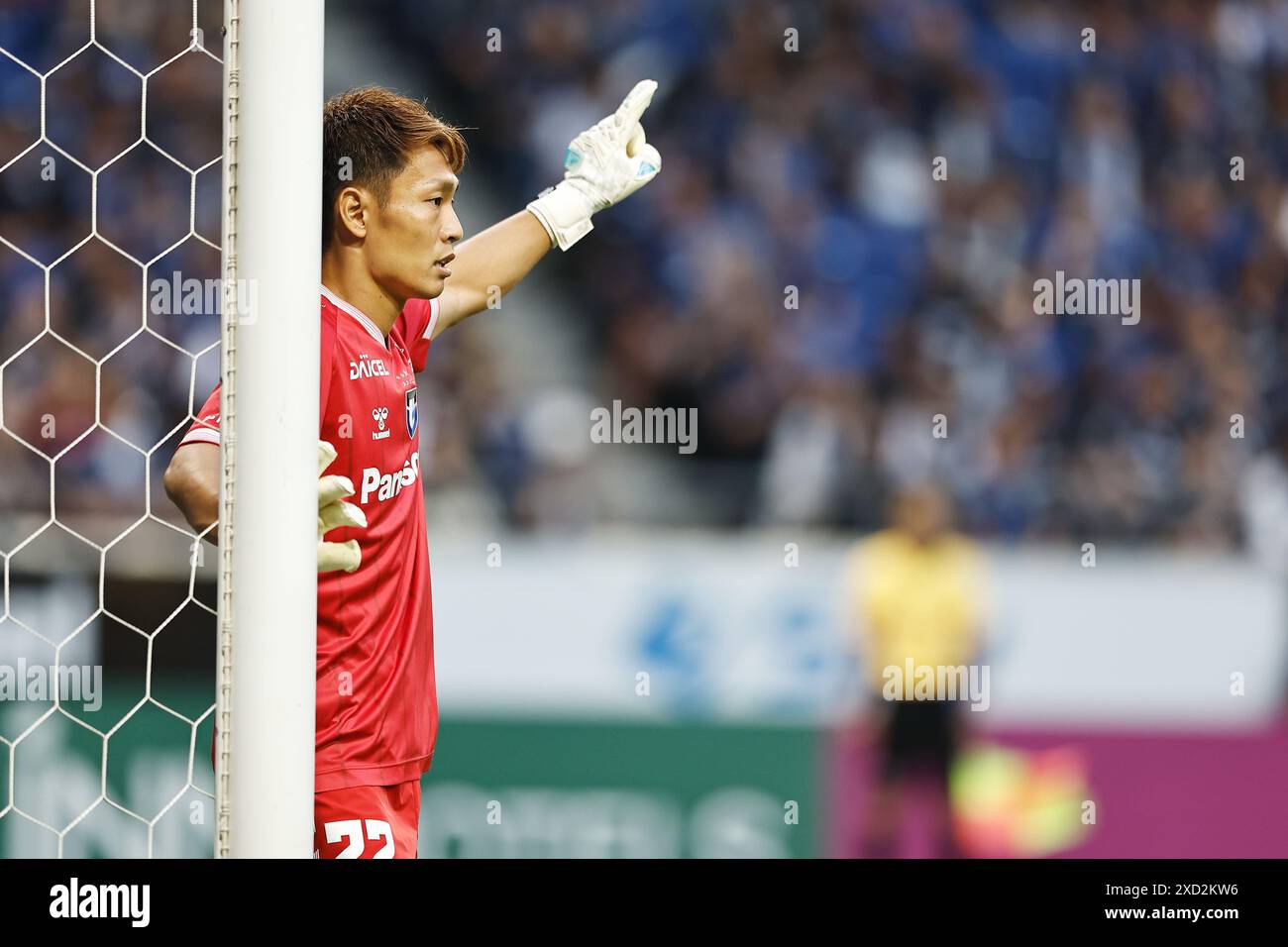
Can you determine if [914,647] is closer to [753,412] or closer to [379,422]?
[753,412]

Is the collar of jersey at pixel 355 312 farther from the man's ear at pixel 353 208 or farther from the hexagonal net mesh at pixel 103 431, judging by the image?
the hexagonal net mesh at pixel 103 431

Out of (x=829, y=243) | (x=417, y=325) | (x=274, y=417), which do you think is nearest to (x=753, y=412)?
(x=829, y=243)

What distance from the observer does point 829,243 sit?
8078 millimetres

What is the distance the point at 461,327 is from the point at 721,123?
1.78 meters

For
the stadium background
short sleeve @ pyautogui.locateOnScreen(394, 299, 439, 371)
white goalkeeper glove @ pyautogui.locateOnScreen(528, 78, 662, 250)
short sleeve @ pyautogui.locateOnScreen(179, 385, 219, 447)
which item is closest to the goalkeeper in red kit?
short sleeve @ pyautogui.locateOnScreen(394, 299, 439, 371)

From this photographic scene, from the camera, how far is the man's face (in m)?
2.85

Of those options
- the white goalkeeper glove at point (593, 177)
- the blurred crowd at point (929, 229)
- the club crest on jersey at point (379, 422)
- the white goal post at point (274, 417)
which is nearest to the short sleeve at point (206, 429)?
the white goal post at point (274, 417)

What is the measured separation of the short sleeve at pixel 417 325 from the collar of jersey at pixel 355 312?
0.18m

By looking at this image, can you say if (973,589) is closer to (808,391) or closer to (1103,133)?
(808,391)

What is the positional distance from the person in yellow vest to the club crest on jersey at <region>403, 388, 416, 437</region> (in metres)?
3.55
